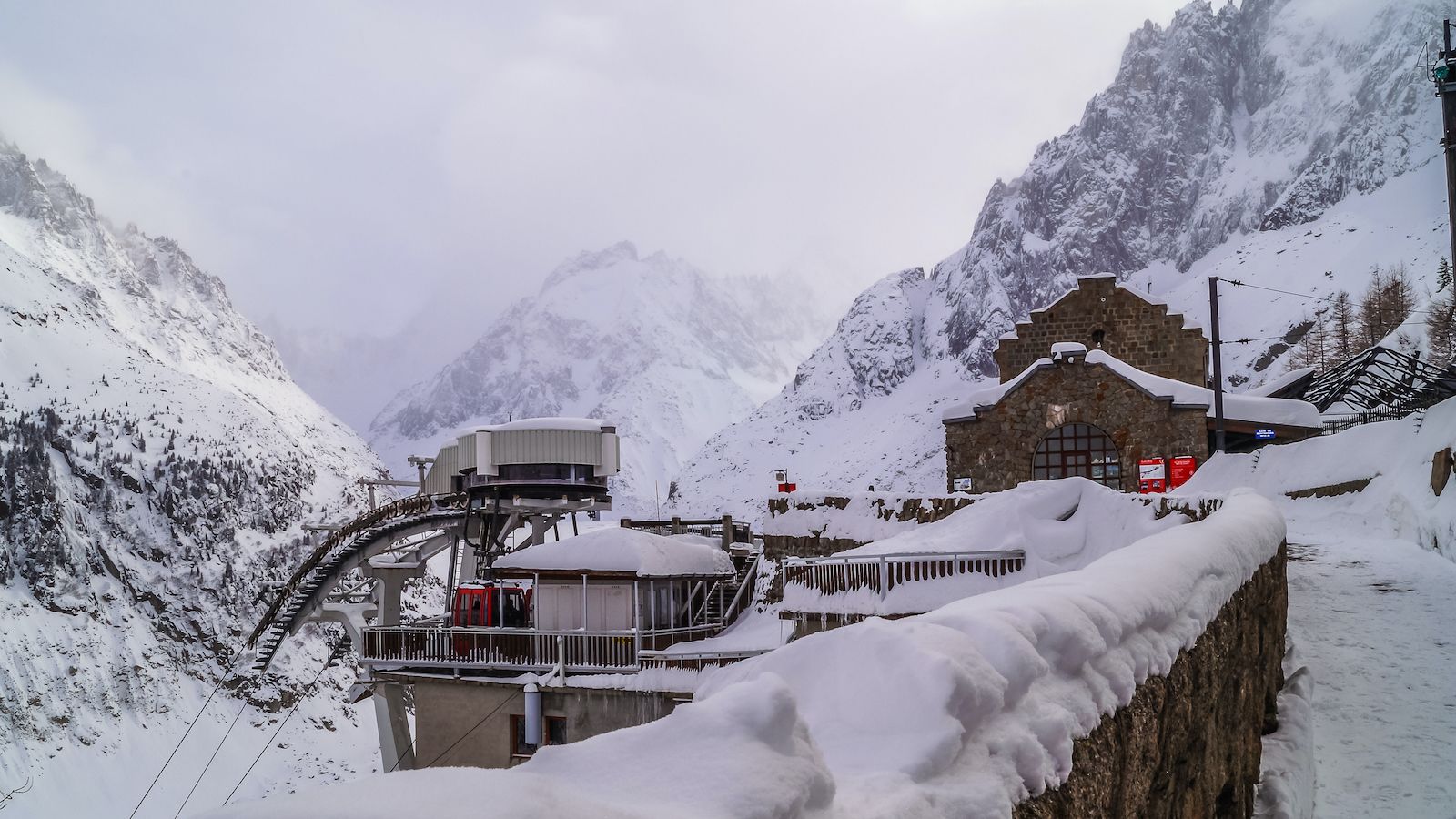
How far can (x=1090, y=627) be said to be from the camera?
3.55 meters

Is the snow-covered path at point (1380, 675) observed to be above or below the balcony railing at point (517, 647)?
above

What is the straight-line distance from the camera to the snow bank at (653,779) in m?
1.60

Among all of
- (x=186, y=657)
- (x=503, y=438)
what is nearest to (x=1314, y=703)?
(x=503, y=438)

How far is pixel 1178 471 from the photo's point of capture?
25297 millimetres

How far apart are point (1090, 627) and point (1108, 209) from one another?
17187cm

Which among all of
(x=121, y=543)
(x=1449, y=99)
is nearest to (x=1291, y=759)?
(x=1449, y=99)

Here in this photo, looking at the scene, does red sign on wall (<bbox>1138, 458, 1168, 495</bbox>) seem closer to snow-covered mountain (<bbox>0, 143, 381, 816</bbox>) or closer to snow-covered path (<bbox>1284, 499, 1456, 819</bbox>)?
snow-covered path (<bbox>1284, 499, 1456, 819</bbox>)

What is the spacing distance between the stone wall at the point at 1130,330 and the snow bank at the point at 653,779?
104 feet

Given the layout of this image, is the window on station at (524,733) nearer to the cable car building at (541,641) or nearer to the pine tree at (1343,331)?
the cable car building at (541,641)

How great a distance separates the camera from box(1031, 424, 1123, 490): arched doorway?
2698 centimetres

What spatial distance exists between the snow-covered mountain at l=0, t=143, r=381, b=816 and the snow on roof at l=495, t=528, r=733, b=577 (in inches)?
2409

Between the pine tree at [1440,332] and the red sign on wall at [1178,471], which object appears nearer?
the red sign on wall at [1178,471]

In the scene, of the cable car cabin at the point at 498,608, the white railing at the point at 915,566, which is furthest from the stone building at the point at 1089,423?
the white railing at the point at 915,566

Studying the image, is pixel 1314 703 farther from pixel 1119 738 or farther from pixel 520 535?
pixel 520 535
